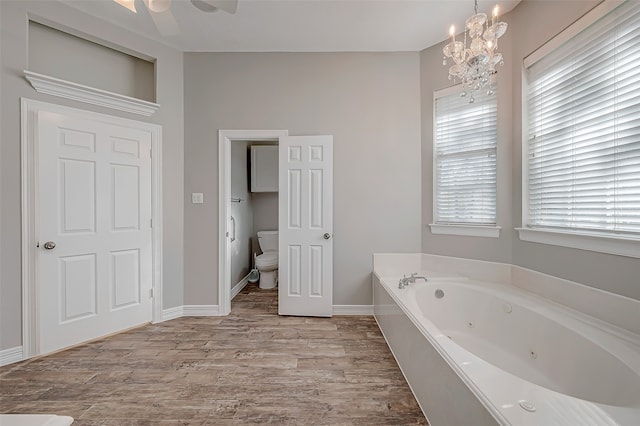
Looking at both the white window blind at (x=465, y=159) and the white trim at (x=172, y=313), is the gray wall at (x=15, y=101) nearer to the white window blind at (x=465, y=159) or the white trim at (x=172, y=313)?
the white trim at (x=172, y=313)

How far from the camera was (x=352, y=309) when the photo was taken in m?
3.05

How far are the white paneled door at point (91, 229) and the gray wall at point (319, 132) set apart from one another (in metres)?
0.47

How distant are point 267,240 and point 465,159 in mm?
2954

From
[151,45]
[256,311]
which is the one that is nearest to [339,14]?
[151,45]

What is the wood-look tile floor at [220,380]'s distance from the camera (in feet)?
5.08

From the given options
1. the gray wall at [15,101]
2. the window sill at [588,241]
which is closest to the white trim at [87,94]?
the gray wall at [15,101]

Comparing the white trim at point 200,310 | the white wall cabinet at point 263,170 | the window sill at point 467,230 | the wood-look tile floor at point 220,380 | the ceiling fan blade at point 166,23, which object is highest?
the ceiling fan blade at point 166,23

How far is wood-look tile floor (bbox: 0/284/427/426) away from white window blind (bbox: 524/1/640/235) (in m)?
1.60

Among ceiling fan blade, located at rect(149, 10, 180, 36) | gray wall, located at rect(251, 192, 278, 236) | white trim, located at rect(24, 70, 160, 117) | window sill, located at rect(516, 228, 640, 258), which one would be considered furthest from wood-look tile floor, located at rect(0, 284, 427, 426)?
ceiling fan blade, located at rect(149, 10, 180, 36)

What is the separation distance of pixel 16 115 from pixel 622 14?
4079 millimetres

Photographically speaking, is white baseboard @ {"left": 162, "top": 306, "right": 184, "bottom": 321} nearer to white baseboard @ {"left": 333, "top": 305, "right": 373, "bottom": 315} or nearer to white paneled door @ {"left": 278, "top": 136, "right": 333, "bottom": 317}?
white paneled door @ {"left": 278, "top": 136, "right": 333, "bottom": 317}

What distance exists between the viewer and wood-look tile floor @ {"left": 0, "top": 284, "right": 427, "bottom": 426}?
1547 millimetres

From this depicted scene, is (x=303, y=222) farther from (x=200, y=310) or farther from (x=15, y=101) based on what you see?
(x=15, y=101)

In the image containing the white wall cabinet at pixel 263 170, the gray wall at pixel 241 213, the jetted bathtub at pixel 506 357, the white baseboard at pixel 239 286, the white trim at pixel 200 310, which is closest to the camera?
the jetted bathtub at pixel 506 357
